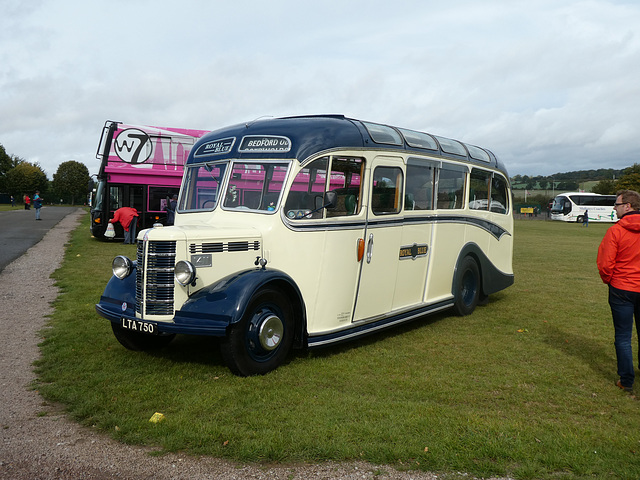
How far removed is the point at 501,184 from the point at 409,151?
3.78 meters

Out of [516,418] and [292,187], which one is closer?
[516,418]

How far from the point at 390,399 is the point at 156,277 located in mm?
2597

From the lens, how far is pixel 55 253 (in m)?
17.4

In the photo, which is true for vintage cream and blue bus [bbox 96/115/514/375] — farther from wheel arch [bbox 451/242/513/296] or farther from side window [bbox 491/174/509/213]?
side window [bbox 491/174/509/213]

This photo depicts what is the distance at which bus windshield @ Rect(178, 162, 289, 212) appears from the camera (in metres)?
6.38

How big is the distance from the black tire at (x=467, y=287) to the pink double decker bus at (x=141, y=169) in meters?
13.3

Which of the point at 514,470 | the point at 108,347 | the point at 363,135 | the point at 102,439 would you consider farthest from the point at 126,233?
the point at 514,470

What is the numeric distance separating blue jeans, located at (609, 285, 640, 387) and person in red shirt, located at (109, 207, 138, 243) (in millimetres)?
16810

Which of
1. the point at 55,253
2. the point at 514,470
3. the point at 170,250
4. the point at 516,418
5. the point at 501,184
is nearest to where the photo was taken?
the point at 514,470

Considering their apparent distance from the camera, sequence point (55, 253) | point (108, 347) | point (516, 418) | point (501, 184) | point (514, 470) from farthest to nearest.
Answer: point (55, 253) → point (501, 184) → point (108, 347) → point (516, 418) → point (514, 470)

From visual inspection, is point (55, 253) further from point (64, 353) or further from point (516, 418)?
point (516, 418)

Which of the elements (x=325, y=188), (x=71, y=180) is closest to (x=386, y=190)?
(x=325, y=188)

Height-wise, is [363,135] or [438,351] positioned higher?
[363,135]

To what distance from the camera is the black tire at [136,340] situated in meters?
6.62
